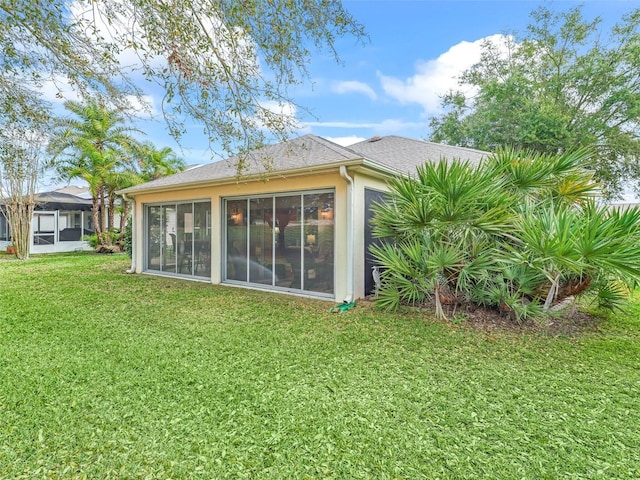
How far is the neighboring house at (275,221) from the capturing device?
719cm

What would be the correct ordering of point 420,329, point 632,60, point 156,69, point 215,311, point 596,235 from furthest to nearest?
point 632,60 → point 215,311 → point 420,329 → point 596,235 → point 156,69

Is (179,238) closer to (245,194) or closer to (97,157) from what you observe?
(245,194)

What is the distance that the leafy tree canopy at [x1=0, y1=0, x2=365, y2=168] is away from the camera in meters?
3.81

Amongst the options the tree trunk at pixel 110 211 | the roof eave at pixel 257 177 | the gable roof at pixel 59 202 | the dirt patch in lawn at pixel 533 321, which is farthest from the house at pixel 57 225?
the dirt patch in lawn at pixel 533 321

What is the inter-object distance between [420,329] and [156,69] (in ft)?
17.5

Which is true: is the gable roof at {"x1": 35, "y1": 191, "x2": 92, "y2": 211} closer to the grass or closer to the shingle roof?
the grass

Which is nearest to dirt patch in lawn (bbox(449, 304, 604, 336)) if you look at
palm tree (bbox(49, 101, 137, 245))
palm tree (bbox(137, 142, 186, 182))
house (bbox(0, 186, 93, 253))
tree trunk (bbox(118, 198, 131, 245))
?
palm tree (bbox(49, 101, 137, 245))

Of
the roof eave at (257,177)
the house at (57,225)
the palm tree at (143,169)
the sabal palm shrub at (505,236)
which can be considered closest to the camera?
the sabal palm shrub at (505,236)

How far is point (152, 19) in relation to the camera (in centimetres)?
376

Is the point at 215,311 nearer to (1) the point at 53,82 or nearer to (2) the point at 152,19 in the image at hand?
(1) the point at 53,82

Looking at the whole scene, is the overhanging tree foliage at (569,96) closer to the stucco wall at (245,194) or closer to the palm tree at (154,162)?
the stucco wall at (245,194)

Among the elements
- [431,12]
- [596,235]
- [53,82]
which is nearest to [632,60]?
[431,12]

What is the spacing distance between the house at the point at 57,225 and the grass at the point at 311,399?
15641 mm

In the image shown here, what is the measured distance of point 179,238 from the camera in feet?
34.4
